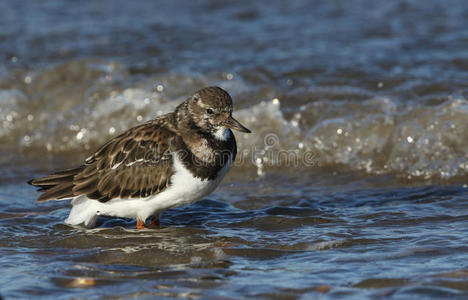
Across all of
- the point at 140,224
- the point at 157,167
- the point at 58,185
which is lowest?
the point at 140,224

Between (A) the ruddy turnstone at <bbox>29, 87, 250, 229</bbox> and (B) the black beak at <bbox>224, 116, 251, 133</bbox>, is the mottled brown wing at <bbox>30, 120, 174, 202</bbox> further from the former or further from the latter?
(B) the black beak at <bbox>224, 116, 251, 133</bbox>

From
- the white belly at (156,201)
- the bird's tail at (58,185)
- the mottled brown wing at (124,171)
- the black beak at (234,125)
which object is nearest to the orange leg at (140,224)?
the white belly at (156,201)

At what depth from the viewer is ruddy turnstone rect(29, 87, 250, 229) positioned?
16.4 feet

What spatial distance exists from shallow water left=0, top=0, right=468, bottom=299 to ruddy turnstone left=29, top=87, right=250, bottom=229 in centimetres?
29

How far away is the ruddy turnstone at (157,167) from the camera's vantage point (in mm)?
4984

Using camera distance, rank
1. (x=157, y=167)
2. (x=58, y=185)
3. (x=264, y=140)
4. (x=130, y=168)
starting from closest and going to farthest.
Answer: (x=157, y=167) < (x=130, y=168) < (x=58, y=185) < (x=264, y=140)

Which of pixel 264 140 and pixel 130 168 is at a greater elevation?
pixel 264 140

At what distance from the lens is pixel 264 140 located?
7660 mm

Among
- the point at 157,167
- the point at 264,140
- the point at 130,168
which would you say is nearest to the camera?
the point at 157,167

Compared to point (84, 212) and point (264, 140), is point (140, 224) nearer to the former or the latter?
point (84, 212)

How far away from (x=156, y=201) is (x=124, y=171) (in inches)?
14.3

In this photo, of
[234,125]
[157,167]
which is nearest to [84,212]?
[157,167]

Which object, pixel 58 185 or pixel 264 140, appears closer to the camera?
pixel 58 185

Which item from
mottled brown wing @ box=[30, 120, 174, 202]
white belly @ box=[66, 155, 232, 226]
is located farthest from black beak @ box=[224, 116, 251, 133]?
mottled brown wing @ box=[30, 120, 174, 202]
